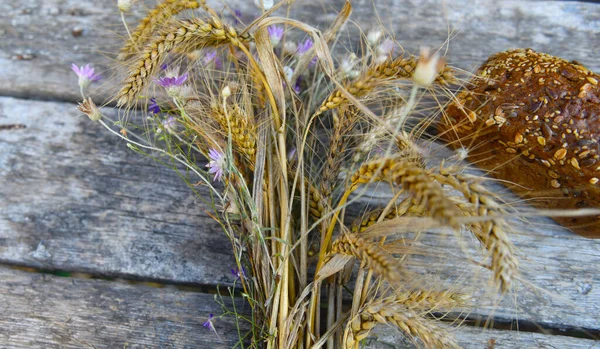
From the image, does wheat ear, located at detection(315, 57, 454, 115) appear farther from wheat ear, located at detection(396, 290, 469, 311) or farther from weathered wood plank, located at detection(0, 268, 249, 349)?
weathered wood plank, located at detection(0, 268, 249, 349)

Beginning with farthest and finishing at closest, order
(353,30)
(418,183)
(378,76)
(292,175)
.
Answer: (353,30)
(292,175)
(378,76)
(418,183)

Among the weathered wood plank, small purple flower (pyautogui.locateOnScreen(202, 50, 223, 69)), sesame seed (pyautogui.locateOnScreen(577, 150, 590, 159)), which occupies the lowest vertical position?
the weathered wood plank

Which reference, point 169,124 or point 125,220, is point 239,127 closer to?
point 169,124

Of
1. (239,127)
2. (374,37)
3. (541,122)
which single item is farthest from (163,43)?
(541,122)

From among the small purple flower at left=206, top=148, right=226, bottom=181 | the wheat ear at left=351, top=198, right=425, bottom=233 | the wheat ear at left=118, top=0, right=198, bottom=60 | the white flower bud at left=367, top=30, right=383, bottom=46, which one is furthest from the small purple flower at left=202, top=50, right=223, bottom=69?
the wheat ear at left=351, top=198, right=425, bottom=233

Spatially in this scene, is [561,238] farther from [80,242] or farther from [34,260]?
[34,260]

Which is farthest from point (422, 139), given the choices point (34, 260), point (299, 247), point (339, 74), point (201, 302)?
point (34, 260)
